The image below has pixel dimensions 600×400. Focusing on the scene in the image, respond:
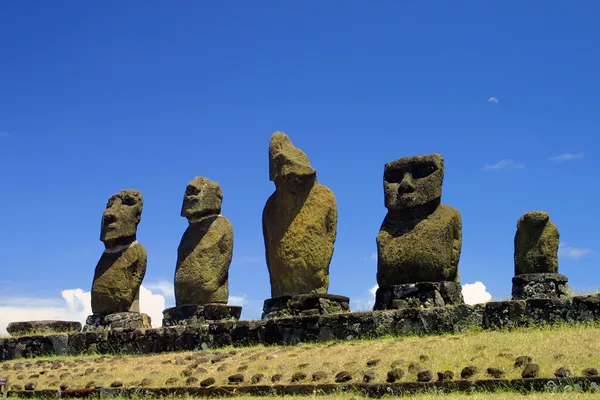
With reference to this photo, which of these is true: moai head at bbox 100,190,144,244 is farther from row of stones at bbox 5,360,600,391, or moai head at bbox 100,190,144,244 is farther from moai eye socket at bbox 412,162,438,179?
moai eye socket at bbox 412,162,438,179

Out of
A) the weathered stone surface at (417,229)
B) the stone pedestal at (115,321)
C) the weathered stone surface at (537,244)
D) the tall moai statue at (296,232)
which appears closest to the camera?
the weathered stone surface at (417,229)

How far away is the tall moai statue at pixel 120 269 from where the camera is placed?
2148 cm

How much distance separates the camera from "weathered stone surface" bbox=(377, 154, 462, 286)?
16.3 metres

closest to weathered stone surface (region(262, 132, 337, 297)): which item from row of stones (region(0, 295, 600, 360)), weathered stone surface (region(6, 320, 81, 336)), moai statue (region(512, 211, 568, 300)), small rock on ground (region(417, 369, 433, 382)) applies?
row of stones (region(0, 295, 600, 360))

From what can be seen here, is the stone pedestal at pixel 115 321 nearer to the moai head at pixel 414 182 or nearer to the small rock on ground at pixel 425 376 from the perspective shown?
the moai head at pixel 414 182

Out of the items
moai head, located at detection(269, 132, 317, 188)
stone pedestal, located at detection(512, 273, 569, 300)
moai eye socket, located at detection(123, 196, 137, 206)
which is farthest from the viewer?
moai eye socket, located at detection(123, 196, 137, 206)

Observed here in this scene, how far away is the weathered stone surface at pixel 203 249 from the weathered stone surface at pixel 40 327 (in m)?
4.91

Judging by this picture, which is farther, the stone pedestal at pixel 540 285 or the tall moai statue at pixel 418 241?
the stone pedestal at pixel 540 285

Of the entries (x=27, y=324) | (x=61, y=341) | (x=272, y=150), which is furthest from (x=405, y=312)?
(x=27, y=324)

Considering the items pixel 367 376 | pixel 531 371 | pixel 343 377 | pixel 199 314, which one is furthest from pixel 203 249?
pixel 531 371

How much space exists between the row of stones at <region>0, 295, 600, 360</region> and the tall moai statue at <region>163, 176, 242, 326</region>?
5.17ft

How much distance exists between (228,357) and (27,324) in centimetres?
1051

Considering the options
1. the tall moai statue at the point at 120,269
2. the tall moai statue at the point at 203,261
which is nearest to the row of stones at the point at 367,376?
the tall moai statue at the point at 203,261

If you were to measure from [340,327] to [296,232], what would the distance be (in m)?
2.95
